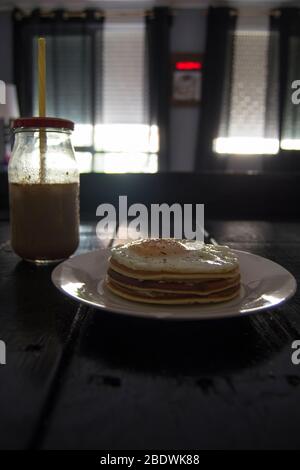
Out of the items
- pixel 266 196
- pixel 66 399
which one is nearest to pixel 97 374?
pixel 66 399

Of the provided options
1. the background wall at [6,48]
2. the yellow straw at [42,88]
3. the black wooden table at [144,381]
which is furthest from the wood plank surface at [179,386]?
the background wall at [6,48]

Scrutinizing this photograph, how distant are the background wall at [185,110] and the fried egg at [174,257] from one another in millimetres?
3884

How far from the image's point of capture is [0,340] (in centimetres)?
42

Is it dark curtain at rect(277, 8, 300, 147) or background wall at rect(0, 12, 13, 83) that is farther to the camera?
background wall at rect(0, 12, 13, 83)

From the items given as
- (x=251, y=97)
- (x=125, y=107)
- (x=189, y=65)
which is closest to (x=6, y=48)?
(x=125, y=107)

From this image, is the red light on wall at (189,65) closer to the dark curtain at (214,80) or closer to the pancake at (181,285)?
the dark curtain at (214,80)

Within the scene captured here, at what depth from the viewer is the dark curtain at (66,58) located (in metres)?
4.10

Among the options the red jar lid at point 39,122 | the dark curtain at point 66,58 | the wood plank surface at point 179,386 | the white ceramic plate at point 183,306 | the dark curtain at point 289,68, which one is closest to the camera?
the wood plank surface at point 179,386

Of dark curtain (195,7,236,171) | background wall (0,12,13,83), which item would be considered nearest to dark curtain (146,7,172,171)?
dark curtain (195,7,236,171)

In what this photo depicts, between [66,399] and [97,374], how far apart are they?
0.14ft

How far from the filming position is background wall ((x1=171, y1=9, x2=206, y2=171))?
411cm

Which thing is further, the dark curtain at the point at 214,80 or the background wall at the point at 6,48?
the background wall at the point at 6,48

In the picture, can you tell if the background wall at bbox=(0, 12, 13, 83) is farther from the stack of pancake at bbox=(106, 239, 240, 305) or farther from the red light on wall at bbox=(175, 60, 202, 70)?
the stack of pancake at bbox=(106, 239, 240, 305)

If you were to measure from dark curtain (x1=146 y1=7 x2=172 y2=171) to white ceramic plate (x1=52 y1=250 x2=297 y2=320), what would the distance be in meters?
3.71
